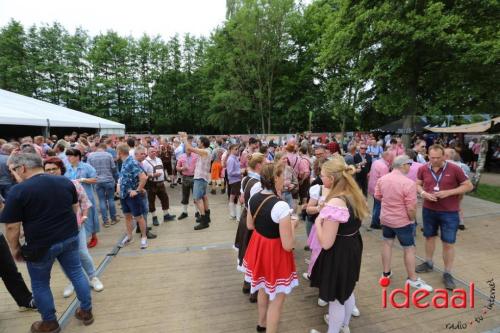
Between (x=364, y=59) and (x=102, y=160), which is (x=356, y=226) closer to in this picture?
(x=102, y=160)

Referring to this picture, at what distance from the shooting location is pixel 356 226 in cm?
264

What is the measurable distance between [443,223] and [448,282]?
2.64 feet

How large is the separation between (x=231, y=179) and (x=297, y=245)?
2259mm

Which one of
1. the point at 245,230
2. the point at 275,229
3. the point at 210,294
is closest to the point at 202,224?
the point at 210,294

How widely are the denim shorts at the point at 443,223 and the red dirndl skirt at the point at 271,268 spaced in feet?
8.27

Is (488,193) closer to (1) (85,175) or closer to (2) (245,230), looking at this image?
(2) (245,230)

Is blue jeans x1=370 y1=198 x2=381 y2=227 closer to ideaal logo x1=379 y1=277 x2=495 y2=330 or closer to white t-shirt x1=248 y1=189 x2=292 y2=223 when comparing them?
ideaal logo x1=379 y1=277 x2=495 y2=330

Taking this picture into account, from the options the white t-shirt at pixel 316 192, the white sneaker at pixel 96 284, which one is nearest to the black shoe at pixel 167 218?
the white sneaker at pixel 96 284

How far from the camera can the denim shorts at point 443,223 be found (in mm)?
3828

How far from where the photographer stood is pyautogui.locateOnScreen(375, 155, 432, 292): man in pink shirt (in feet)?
Answer: 11.6

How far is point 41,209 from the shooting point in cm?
272

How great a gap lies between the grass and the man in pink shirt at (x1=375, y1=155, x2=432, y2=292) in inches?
288

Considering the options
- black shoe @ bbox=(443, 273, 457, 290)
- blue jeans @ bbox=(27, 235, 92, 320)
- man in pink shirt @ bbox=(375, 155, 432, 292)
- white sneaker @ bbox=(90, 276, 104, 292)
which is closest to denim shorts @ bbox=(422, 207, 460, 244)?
black shoe @ bbox=(443, 273, 457, 290)

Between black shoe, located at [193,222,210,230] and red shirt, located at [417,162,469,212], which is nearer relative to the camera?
red shirt, located at [417,162,469,212]
